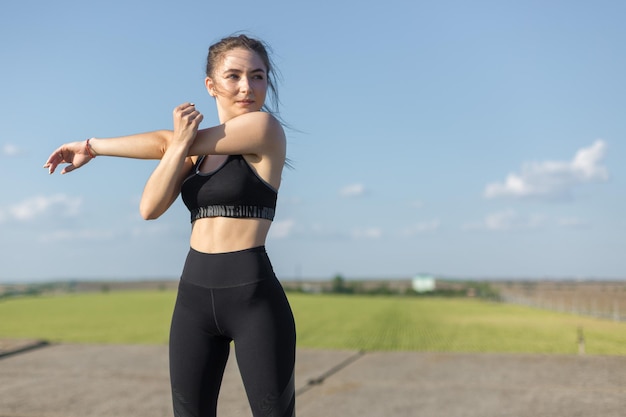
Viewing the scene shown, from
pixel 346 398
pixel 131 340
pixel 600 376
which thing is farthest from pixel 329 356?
pixel 131 340

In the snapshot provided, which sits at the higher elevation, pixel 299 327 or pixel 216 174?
pixel 216 174

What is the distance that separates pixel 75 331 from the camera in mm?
16891

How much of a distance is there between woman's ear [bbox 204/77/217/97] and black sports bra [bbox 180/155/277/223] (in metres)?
0.40

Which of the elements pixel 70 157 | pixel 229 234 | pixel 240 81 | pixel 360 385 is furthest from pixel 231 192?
pixel 360 385

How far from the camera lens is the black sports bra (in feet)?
8.05

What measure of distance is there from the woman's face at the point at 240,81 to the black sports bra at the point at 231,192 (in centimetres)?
26

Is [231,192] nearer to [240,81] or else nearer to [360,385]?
[240,81]

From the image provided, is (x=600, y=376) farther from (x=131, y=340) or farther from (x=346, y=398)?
(x=131, y=340)

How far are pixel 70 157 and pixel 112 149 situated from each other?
27cm

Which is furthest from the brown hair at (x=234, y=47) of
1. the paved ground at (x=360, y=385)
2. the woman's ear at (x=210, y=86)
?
the paved ground at (x=360, y=385)

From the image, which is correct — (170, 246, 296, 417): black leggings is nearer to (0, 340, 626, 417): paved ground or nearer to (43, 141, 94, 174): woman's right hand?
(43, 141, 94, 174): woman's right hand

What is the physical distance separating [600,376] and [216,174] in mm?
6808

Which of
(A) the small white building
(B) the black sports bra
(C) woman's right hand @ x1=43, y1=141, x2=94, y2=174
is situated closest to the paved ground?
(C) woman's right hand @ x1=43, y1=141, x2=94, y2=174

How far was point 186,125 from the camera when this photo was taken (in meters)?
2.43
